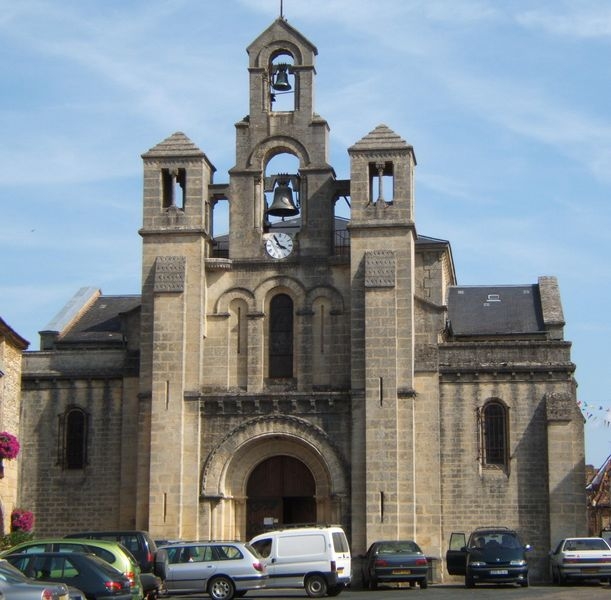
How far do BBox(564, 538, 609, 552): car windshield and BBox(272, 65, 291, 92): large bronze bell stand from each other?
1809 cm

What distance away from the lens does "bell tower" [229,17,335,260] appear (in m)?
44.2

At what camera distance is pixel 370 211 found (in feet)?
141

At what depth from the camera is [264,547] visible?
33.8 metres

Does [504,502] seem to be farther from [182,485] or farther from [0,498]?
[0,498]

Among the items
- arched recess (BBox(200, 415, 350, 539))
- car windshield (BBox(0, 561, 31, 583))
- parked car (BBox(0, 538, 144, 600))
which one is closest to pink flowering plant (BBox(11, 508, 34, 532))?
arched recess (BBox(200, 415, 350, 539))

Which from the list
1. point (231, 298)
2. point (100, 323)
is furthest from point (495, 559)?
point (100, 323)

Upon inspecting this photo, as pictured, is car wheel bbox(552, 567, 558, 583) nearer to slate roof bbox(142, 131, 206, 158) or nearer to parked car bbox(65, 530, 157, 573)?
parked car bbox(65, 530, 157, 573)

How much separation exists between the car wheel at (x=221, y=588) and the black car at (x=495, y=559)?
7.99 meters

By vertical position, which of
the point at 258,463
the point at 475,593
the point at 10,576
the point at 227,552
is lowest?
the point at 475,593

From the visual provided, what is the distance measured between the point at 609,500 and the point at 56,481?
40230 mm

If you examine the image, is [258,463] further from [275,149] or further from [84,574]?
[84,574]

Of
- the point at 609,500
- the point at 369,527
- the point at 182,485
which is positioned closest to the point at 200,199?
the point at 182,485

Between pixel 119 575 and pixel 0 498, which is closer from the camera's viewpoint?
pixel 119 575

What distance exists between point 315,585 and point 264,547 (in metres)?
1.74
